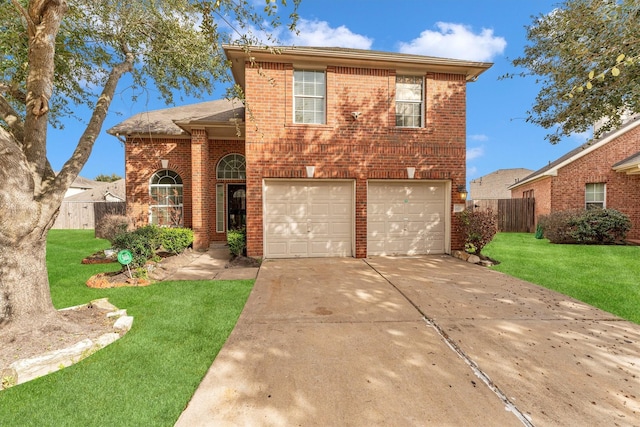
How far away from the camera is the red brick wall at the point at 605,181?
1300cm

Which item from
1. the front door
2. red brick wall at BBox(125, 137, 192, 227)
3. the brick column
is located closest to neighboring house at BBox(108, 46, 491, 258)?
the brick column

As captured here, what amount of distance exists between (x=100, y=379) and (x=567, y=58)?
420 inches

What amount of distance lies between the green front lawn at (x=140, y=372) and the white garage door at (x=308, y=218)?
11.0 ft

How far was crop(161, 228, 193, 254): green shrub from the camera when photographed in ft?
29.0

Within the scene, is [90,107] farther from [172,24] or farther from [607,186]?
[607,186]

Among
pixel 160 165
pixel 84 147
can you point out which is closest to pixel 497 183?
pixel 160 165

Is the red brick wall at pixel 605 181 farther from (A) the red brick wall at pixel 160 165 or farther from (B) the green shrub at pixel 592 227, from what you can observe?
(A) the red brick wall at pixel 160 165

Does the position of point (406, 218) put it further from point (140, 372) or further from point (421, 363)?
point (140, 372)

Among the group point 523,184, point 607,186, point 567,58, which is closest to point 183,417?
point 567,58

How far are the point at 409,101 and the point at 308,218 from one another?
476cm

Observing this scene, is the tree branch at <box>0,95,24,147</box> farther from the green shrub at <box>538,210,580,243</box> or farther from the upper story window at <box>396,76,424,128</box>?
the green shrub at <box>538,210,580,243</box>

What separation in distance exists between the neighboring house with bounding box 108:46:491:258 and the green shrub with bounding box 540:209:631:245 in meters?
6.48

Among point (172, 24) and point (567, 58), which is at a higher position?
point (172, 24)

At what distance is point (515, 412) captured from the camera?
234cm
